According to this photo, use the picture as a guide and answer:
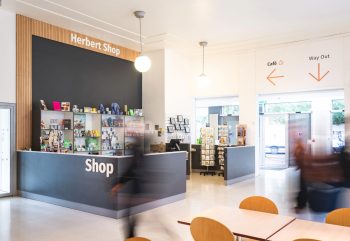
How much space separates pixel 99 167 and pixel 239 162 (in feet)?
16.8

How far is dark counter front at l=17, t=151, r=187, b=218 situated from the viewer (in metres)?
5.57

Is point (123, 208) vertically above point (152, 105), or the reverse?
point (152, 105)

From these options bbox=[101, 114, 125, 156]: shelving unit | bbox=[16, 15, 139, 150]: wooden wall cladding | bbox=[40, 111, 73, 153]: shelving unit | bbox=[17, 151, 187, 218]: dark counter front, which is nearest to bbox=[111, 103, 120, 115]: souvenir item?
bbox=[101, 114, 125, 156]: shelving unit

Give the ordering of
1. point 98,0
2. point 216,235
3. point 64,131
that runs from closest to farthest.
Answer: point 216,235
point 98,0
point 64,131

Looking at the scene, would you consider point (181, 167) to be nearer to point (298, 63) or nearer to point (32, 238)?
point (32, 238)

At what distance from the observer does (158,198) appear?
6.35 m

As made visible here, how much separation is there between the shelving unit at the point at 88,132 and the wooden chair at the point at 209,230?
5.71 meters

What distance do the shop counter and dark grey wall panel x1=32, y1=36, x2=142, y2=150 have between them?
3719 millimetres

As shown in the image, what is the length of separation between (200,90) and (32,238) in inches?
323

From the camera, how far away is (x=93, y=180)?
580 cm

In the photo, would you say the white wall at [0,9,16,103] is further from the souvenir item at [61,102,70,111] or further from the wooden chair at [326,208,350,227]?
the wooden chair at [326,208,350,227]

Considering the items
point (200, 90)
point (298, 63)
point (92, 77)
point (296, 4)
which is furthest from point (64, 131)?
point (298, 63)

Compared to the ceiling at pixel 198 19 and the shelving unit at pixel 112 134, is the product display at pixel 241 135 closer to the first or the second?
the ceiling at pixel 198 19

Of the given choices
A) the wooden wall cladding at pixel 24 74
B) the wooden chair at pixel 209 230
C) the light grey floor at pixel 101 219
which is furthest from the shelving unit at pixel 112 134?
the wooden chair at pixel 209 230
